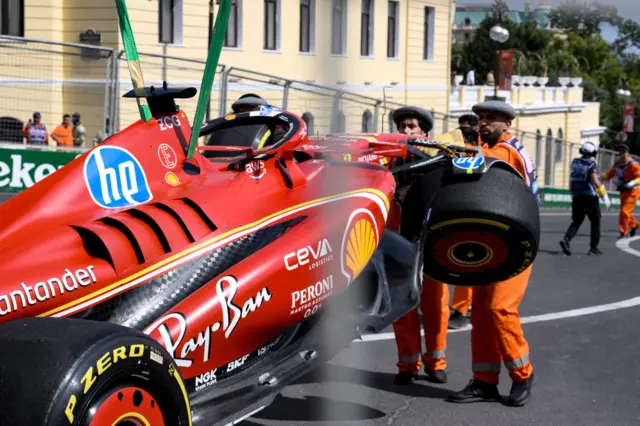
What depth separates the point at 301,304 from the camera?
4461mm

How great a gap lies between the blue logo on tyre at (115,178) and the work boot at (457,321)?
4.91 m

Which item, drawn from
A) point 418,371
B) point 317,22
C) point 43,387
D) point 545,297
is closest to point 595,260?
point 545,297

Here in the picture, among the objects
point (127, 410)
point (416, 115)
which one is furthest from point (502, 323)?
point (127, 410)

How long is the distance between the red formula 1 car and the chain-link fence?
33.0ft

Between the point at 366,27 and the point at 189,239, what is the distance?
254 cm

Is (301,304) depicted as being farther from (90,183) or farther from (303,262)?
(90,183)

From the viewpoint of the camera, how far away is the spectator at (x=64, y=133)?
15.6m

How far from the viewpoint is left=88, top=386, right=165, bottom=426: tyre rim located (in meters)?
3.04

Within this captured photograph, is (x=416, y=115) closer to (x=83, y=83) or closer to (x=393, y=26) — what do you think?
(x=393, y=26)

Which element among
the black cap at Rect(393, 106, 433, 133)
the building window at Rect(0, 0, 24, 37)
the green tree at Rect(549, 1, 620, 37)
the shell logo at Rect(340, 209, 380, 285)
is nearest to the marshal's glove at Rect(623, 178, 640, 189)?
the black cap at Rect(393, 106, 433, 133)

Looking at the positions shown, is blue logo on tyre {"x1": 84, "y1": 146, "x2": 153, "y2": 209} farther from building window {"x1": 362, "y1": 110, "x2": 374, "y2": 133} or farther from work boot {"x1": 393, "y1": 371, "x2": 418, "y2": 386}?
work boot {"x1": 393, "y1": 371, "x2": 418, "y2": 386}

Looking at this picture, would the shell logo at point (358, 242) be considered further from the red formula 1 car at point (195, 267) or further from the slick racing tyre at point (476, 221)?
the slick racing tyre at point (476, 221)

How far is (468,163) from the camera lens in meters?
5.55

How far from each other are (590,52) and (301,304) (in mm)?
2522
